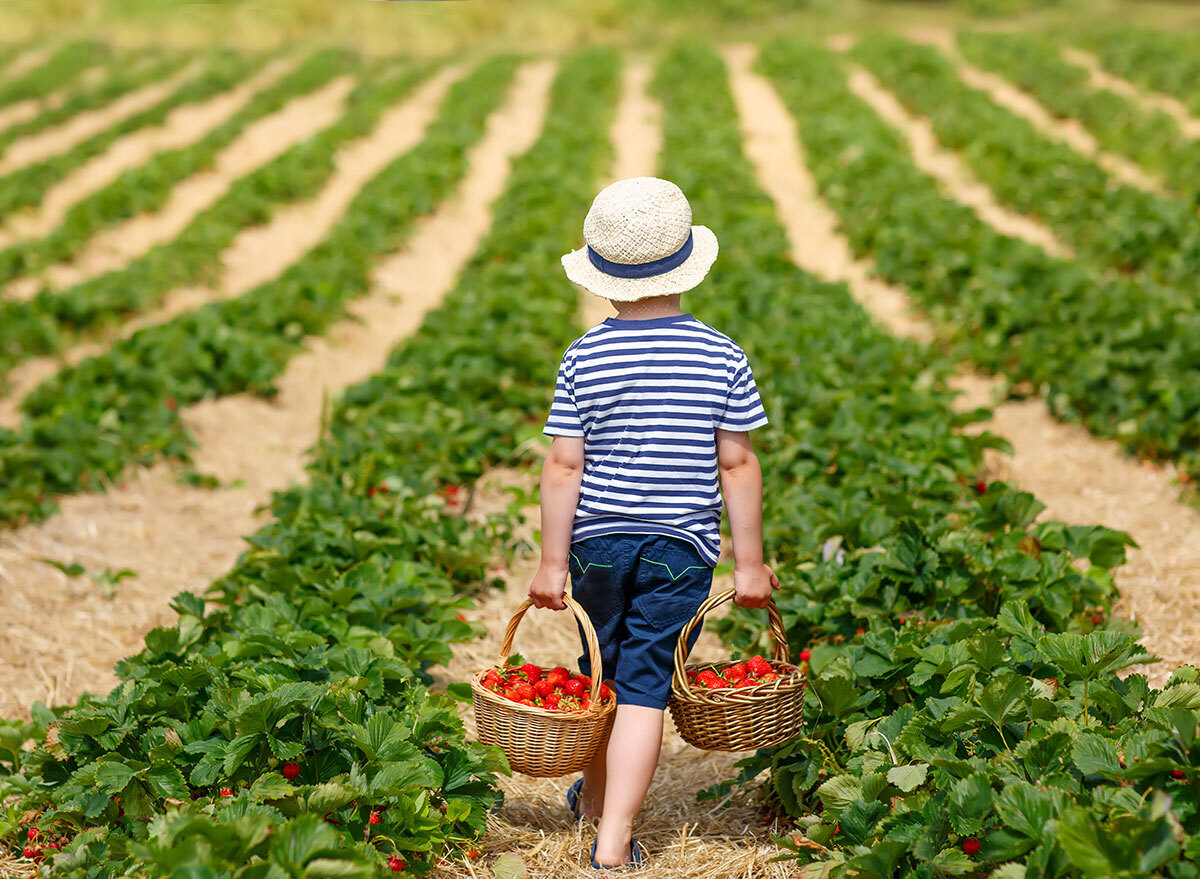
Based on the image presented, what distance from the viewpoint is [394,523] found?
4992 millimetres

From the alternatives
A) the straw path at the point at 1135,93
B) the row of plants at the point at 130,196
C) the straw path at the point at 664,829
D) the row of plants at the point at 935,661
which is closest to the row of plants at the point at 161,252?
the row of plants at the point at 130,196

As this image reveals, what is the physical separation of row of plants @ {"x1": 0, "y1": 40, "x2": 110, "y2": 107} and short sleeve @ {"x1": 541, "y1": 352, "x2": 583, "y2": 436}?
26.9 metres

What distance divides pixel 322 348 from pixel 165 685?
7127 millimetres

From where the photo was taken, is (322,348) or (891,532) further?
(322,348)

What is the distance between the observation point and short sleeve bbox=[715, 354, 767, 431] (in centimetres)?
302

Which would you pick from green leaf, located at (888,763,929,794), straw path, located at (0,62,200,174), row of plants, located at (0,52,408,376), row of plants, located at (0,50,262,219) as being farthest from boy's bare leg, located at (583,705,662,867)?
straw path, located at (0,62,200,174)

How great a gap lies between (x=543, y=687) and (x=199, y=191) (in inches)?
650

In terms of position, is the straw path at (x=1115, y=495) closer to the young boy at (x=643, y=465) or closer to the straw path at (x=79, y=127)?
the young boy at (x=643, y=465)

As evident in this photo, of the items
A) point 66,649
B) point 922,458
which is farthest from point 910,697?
point 66,649

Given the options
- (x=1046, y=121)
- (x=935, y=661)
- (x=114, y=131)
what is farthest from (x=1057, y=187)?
(x=114, y=131)

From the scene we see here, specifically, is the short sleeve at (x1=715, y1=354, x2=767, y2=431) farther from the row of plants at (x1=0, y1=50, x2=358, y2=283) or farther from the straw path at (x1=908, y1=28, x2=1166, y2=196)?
the straw path at (x1=908, y1=28, x2=1166, y2=196)

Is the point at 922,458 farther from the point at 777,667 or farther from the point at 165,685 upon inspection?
the point at 165,685

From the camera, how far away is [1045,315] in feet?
26.7

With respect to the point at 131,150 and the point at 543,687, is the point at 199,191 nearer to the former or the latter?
the point at 131,150
